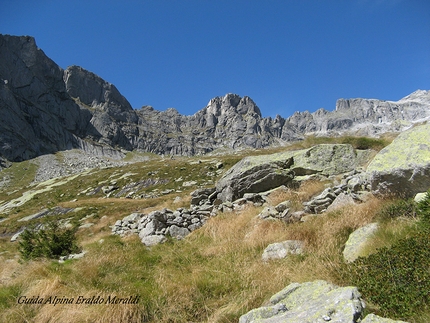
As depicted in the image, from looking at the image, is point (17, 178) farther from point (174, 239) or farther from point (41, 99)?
point (174, 239)

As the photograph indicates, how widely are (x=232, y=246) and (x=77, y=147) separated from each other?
207935 millimetres

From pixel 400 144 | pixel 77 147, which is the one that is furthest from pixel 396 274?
pixel 77 147

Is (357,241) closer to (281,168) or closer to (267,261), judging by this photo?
(267,261)

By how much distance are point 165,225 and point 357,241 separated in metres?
8.97

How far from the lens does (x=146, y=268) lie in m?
8.05

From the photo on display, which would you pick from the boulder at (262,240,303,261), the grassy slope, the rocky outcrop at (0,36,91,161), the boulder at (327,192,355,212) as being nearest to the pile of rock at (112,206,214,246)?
the grassy slope

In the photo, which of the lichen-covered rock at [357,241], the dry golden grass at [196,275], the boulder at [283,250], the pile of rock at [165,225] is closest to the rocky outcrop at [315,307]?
the dry golden grass at [196,275]

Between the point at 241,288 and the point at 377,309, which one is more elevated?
the point at 377,309

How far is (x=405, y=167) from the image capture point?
786cm

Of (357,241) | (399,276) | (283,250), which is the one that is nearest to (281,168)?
(283,250)

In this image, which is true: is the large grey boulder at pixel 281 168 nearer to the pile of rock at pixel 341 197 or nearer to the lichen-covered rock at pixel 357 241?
the pile of rock at pixel 341 197

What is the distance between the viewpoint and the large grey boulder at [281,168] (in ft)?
53.3

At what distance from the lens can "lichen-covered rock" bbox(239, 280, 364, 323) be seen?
11.3 ft

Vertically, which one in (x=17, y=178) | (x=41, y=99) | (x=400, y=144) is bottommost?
(x=17, y=178)
